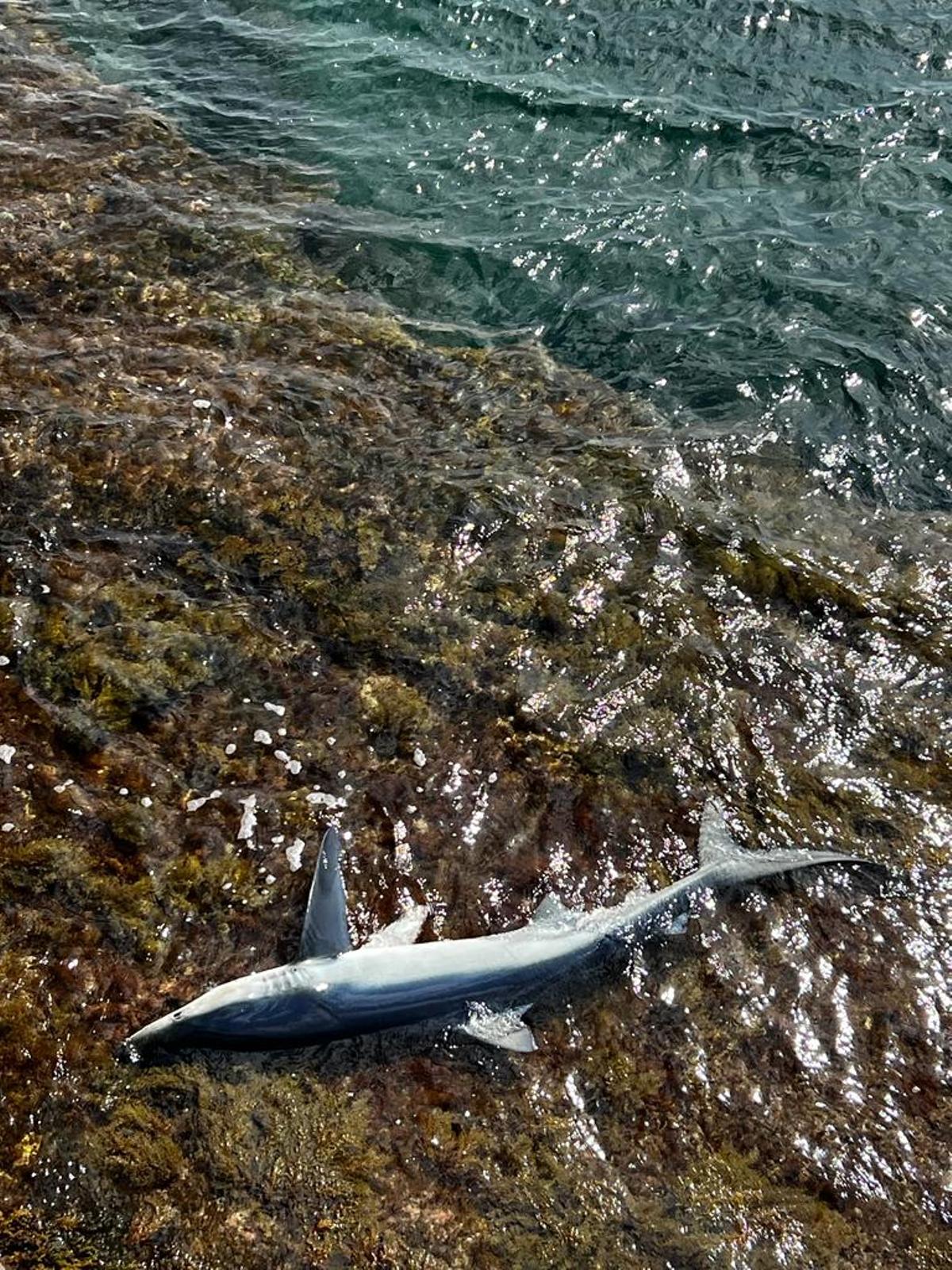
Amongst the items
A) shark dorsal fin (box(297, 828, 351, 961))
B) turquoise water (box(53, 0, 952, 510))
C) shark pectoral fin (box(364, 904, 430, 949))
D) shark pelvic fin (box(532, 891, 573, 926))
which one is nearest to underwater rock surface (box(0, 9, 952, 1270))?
shark pectoral fin (box(364, 904, 430, 949))

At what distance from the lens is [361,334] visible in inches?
317

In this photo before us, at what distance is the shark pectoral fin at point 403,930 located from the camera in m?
4.57

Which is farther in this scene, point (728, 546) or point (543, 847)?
point (728, 546)

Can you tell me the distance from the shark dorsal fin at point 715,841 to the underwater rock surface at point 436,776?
158mm

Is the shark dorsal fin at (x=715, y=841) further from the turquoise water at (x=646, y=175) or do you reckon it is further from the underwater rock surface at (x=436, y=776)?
the turquoise water at (x=646, y=175)

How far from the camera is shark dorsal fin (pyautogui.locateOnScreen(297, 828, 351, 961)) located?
14.2 ft

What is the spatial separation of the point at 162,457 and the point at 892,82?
9042mm

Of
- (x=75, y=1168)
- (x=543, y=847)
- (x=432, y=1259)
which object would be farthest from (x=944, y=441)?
(x=75, y=1168)

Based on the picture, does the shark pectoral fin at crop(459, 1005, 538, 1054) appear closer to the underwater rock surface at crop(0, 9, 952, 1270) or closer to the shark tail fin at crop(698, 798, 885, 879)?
the underwater rock surface at crop(0, 9, 952, 1270)

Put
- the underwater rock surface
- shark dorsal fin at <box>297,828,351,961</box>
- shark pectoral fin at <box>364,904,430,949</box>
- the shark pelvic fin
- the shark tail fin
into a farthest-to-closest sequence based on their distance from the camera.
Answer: the shark tail fin, the shark pelvic fin, shark pectoral fin at <box>364,904,430,949</box>, shark dorsal fin at <box>297,828,351,961</box>, the underwater rock surface

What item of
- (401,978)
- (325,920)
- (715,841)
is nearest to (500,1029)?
(401,978)

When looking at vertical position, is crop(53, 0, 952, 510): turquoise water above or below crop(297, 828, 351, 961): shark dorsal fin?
above

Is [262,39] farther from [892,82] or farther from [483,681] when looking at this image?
[483,681]

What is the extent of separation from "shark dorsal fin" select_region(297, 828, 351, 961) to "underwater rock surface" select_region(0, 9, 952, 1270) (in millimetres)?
287
